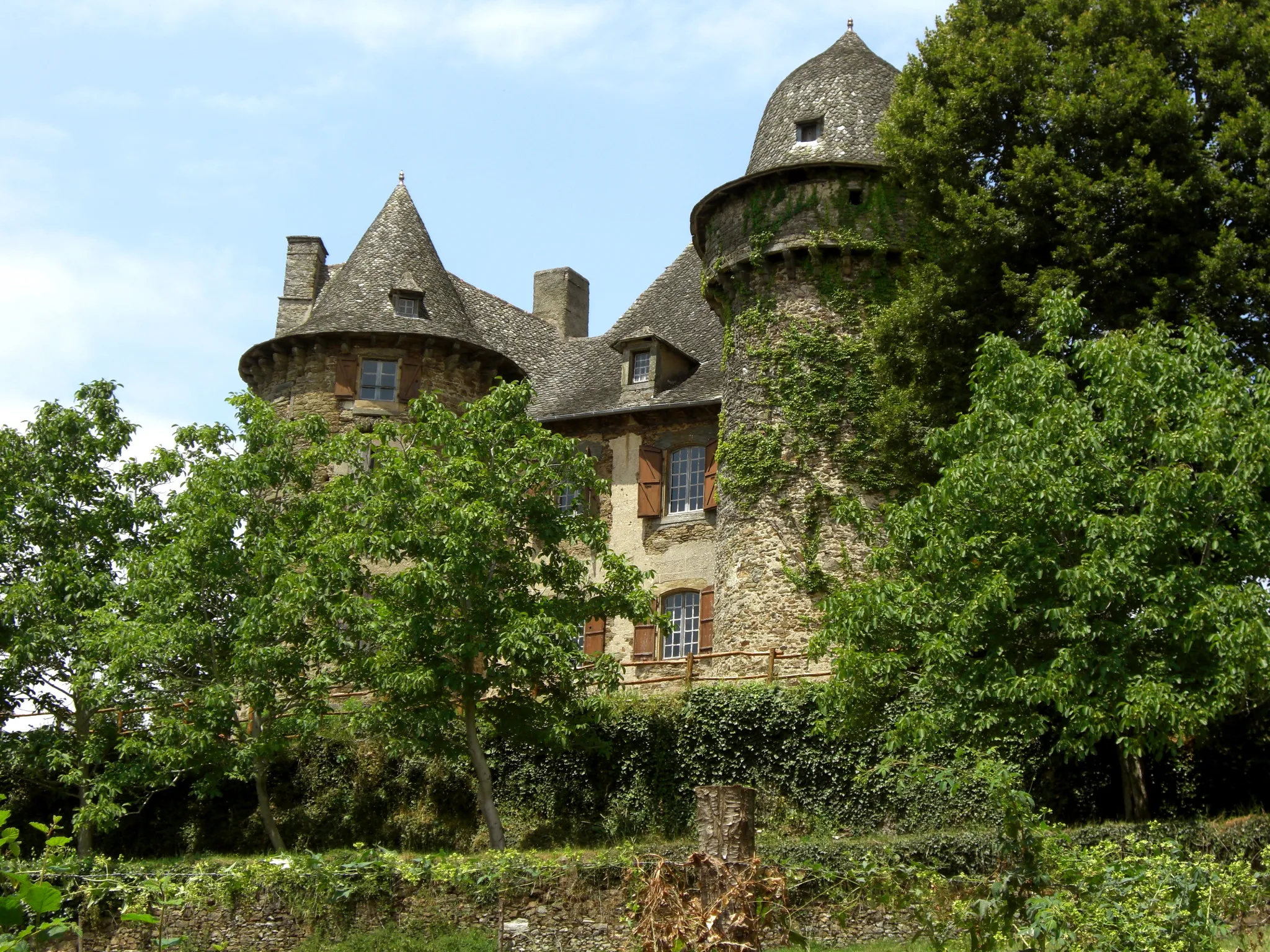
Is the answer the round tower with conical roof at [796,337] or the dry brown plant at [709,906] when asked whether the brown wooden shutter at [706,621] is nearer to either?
the round tower with conical roof at [796,337]

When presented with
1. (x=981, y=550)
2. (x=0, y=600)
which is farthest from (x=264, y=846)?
(x=981, y=550)

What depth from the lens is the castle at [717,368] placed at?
2328cm

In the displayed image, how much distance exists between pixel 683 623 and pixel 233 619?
849 centimetres

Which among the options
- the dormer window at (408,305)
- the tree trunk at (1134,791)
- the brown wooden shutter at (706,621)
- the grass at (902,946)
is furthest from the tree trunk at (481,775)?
the dormer window at (408,305)

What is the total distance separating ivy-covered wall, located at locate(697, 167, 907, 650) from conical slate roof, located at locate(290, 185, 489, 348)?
627 centimetres

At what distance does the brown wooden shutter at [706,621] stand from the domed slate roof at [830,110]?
7.62m

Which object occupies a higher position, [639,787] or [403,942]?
[639,787]

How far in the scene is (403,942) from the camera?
14.0 metres

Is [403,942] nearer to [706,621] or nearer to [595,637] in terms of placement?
[706,621]

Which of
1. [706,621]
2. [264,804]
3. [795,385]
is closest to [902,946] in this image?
[264,804]

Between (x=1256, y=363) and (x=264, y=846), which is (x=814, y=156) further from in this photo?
(x=264, y=846)

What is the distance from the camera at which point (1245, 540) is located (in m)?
14.4

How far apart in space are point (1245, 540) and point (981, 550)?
265cm

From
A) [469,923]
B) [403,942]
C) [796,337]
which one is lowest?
[403,942]
